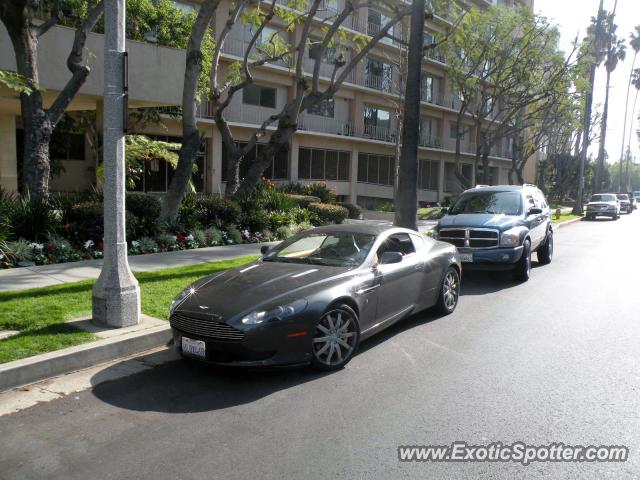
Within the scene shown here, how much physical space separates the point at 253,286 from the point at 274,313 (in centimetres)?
59

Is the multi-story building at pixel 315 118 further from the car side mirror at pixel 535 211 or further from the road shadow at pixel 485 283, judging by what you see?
the car side mirror at pixel 535 211

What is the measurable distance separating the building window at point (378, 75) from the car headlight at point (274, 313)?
3265 centimetres

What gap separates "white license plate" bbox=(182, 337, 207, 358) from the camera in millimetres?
5449

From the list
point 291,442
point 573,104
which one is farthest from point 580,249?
point 573,104

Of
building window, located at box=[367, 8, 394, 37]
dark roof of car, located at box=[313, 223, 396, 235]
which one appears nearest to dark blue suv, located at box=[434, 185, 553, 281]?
dark roof of car, located at box=[313, 223, 396, 235]

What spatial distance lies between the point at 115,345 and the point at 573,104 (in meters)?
32.6

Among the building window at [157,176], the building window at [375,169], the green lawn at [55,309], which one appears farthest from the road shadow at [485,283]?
the building window at [375,169]

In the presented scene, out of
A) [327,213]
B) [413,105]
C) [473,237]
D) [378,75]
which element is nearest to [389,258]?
[473,237]

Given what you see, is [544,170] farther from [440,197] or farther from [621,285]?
[621,285]

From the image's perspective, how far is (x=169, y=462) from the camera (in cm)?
396

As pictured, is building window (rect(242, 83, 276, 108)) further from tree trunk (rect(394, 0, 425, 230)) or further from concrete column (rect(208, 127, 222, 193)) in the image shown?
tree trunk (rect(394, 0, 425, 230))

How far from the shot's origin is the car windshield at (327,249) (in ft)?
22.1

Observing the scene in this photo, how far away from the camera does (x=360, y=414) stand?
15.6 ft

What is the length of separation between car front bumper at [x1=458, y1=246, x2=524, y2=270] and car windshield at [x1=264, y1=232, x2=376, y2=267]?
4268 mm
